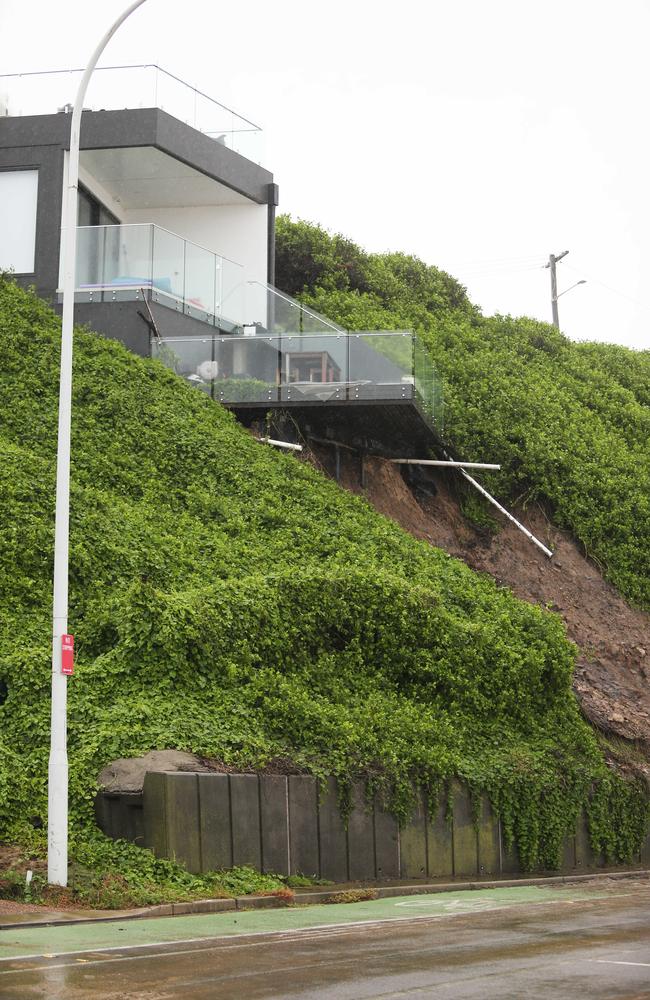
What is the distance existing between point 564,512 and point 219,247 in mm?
11771

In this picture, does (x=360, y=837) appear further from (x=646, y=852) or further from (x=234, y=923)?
(x=646, y=852)

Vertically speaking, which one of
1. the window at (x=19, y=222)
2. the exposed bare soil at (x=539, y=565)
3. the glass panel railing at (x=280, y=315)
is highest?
the window at (x=19, y=222)

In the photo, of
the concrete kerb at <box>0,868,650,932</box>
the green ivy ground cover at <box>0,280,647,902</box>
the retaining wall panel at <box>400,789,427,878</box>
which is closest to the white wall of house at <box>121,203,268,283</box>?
the green ivy ground cover at <box>0,280,647,902</box>

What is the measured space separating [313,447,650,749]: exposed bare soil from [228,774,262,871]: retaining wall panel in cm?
1194

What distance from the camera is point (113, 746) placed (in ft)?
52.7

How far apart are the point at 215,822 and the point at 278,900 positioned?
4.17ft

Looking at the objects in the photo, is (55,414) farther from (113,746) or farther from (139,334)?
(113,746)

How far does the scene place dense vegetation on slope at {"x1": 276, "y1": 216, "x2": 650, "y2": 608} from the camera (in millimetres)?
32531

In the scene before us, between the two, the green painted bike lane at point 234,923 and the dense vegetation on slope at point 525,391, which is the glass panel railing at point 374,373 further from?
the green painted bike lane at point 234,923

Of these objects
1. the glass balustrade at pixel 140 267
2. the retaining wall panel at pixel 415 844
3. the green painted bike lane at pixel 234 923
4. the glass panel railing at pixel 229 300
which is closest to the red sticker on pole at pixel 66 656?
the green painted bike lane at pixel 234 923

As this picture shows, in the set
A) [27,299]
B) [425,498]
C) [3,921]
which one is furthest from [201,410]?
[3,921]

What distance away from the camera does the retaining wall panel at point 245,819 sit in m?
15.7

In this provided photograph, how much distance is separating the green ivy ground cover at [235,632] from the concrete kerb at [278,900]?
0.47 m

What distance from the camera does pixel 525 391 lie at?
120 feet
